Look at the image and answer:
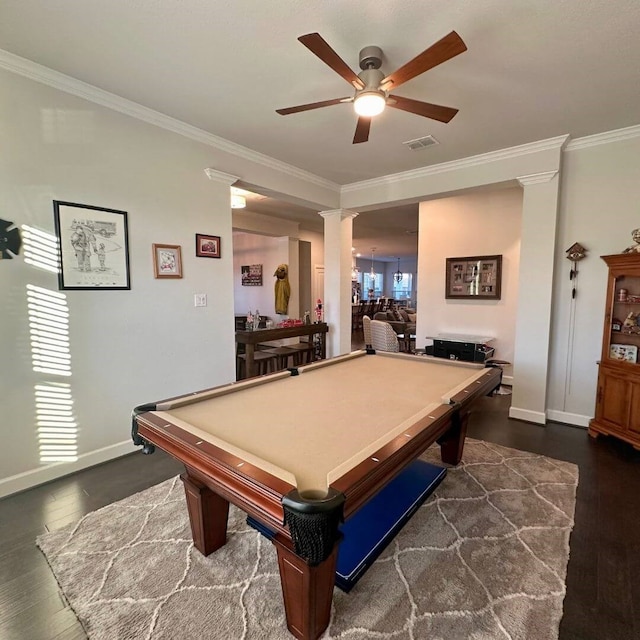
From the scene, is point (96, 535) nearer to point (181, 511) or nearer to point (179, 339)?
point (181, 511)

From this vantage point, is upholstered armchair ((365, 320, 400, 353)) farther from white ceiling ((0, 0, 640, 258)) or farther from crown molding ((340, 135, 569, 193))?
white ceiling ((0, 0, 640, 258))

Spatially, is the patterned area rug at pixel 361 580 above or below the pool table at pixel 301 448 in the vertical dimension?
below

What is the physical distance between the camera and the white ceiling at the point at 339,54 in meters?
1.73

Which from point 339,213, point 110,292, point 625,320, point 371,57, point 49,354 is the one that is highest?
point 371,57

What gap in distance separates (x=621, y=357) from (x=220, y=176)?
12.7 ft

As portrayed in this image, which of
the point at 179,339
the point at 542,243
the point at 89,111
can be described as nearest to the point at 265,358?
the point at 179,339

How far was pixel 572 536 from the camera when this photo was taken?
6.02 ft

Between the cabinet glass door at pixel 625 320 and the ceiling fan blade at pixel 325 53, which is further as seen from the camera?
the cabinet glass door at pixel 625 320

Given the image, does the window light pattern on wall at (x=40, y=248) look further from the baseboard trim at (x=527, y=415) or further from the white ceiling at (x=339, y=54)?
the baseboard trim at (x=527, y=415)

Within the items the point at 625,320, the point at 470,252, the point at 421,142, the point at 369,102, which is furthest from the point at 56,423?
the point at 470,252

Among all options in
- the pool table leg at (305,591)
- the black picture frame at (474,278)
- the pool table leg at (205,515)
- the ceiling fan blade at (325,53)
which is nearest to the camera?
the pool table leg at (305,591)

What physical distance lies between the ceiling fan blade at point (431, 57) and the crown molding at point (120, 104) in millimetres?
1829

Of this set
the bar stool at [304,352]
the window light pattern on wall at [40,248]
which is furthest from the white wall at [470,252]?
the window light pattern on wall at [40,248]

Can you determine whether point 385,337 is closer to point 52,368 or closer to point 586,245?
point 586,245
